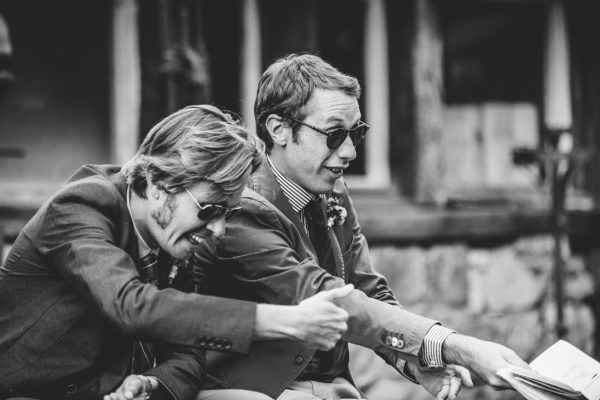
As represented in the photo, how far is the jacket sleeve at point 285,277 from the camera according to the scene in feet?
9.64

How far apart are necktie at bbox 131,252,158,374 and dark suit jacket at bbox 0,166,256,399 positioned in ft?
0.21

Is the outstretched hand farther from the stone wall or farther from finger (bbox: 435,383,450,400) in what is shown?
the stone wall

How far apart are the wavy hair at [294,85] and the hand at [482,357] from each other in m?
0.97

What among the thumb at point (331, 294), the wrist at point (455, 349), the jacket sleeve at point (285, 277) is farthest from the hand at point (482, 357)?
the thumb at point (331, 294)

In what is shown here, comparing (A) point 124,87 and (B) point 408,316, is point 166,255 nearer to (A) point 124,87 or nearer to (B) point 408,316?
(B) point 408,316

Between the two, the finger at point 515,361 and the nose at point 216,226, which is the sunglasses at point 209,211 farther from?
the finger at point 515,361

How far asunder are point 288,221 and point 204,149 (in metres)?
0.47

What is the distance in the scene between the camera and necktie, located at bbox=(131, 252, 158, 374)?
9.34ft

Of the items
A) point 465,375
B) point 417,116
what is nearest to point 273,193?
point 465,375

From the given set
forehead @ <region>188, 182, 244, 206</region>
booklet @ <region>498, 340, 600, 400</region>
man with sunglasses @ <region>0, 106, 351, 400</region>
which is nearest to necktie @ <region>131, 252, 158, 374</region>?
man with sunglasses @ <region>0, 106, 351, 400</region>

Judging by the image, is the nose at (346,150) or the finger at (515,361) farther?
the nose at (346,150)

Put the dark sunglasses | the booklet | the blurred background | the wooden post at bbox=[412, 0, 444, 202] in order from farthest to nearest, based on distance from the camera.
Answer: the wooden post at bbox=[412, 0, 444, 202] → the blurred background → the dark sunglasses → the booklet

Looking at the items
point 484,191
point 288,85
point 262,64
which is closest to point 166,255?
point 288,85

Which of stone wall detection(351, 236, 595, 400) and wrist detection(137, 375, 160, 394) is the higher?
wrist detection(137, 375, 160, 394)
